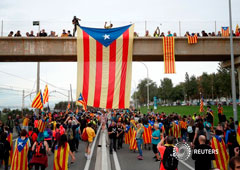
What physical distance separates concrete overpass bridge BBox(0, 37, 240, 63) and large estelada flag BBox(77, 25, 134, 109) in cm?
328

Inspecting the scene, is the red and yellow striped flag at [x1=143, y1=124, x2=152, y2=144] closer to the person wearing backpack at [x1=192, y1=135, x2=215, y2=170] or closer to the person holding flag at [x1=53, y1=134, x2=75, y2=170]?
the person holding flag at [x1=53, y1=134, x2=75, y2=170]

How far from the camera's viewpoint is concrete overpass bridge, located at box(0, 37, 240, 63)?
15320 millimetres

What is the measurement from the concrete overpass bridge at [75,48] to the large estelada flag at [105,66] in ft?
10.8

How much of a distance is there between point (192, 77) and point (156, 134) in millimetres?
77237

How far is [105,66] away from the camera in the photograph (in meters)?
12.0

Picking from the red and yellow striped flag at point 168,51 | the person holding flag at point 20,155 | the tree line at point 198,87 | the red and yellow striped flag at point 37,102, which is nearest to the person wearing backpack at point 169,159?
the person holding flag at point 20,155

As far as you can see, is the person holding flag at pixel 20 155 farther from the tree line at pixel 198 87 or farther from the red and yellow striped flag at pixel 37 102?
the tree line at pixel 198 87

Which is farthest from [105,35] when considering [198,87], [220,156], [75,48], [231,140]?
[198,87]

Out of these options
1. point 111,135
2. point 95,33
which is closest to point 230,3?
point 95,33

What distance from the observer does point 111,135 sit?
36.6 ft

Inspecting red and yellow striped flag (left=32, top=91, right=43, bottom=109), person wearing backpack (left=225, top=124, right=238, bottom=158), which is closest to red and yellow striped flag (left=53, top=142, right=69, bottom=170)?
person wearing backpack (left=225, top=124, right=238, bottom=158)

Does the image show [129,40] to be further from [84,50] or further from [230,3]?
[230,3]

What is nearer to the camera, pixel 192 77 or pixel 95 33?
pixel 95 33

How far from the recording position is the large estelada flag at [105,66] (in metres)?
11.4
